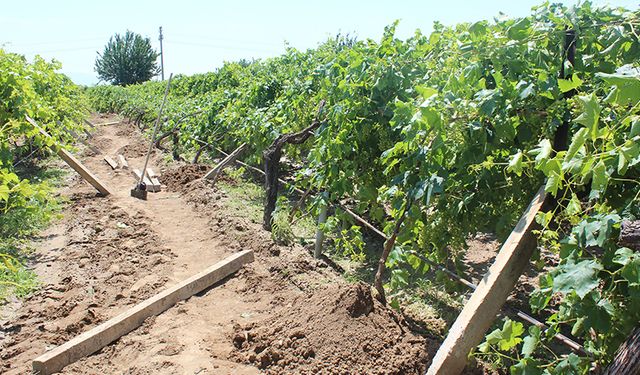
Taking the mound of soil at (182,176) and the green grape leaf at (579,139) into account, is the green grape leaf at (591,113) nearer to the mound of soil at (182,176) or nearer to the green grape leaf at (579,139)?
the green grape leaf at (579,139)

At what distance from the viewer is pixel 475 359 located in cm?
379

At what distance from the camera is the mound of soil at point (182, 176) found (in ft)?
38.2

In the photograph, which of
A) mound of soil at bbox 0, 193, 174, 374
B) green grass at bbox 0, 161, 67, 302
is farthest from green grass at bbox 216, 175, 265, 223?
green grass at bbox 0, 161, 67, 302

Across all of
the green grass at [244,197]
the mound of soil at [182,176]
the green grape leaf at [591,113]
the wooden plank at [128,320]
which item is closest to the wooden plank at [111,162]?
the mound of soil at [182,176]

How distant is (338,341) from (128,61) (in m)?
68.9

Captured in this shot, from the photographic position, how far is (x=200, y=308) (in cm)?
553

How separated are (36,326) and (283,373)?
2.68 metres

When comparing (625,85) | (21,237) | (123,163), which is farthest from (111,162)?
(625,85)

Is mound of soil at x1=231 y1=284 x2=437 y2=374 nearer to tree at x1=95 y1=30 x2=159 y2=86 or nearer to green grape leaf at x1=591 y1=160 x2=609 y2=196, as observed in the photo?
green grape leaf at x1=591 y1=160 x2=609 y2=196

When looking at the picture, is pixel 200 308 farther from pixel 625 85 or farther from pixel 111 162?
pixel 111 162

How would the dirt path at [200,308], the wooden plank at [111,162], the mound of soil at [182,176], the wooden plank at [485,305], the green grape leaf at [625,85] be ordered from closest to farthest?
the green grape leaf at [625,85]
the wooden plank at [485,305]
the dirt path at [200,308]
the mound of soil at [182,176]
the wooden plank at [111,162]

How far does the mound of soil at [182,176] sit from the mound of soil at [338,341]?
7218 millimetres

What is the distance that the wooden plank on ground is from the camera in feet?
35.4

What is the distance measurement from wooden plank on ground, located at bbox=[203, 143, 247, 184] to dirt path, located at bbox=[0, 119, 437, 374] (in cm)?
158
